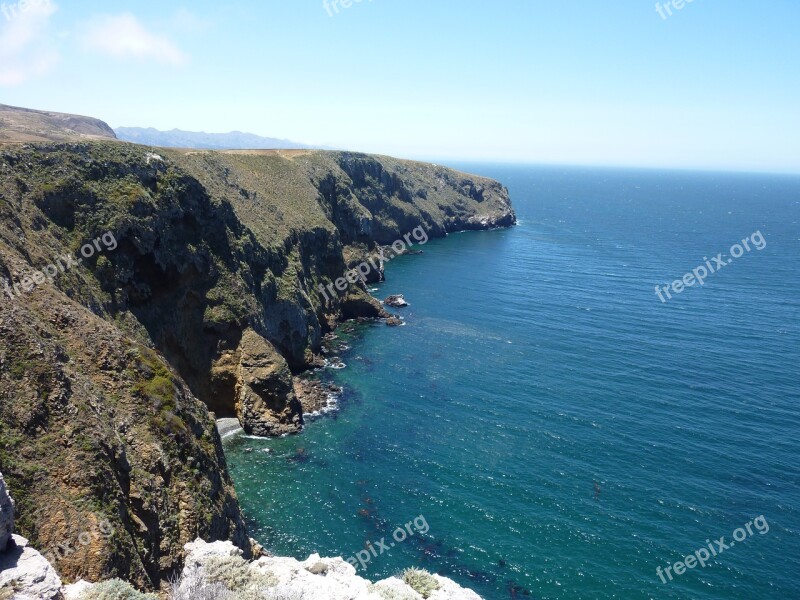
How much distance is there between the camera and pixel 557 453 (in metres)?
53.1

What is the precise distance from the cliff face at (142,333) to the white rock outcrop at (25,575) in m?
4.17

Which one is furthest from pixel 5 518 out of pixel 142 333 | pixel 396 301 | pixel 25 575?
pixel 396 301

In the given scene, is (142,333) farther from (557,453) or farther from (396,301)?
(396,301)

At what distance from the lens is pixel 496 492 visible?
47375 mm

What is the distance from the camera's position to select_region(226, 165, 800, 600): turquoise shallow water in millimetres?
40375

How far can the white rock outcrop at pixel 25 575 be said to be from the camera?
18.5 m

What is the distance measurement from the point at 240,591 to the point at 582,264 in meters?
126

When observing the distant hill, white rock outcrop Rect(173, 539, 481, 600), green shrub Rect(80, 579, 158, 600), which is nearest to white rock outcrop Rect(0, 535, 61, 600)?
green shrub Rect(80, 579, 158, 600)

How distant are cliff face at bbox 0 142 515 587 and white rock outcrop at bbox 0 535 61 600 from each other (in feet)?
13.7

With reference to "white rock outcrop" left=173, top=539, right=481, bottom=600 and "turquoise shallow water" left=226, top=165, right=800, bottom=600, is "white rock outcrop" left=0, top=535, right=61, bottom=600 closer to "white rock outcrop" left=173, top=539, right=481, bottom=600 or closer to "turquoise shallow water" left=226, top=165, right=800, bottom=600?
"white rock outcrop" left=173, top=539, right=481, bottom=600

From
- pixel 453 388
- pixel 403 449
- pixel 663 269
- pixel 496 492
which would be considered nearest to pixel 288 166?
pixel 453 388

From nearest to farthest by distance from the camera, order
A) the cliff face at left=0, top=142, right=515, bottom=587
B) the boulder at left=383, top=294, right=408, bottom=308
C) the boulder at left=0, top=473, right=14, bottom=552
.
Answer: the boulder at left=0, top=473, right=14, bottom=552 < the cliff face at left=0, top=142, right=515, bottom=587 < the boulder at left=383, top=294, right=408, bottom=308

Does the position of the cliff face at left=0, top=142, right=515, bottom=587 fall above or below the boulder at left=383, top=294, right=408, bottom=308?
above

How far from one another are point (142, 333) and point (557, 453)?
41.7 m
